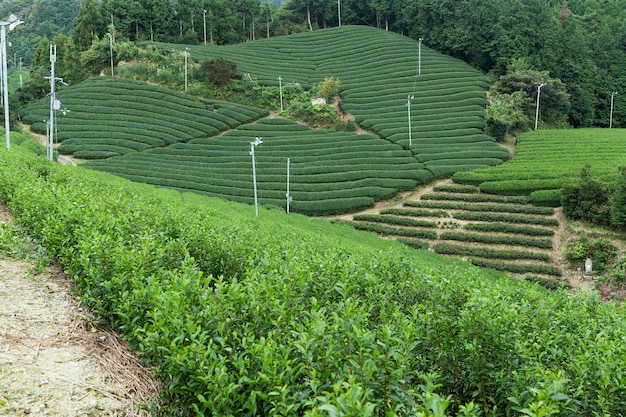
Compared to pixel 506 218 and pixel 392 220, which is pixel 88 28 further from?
pixel 506 218

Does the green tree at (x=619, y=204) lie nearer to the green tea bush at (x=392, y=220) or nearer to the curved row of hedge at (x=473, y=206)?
the curved row of hedge at (x=473, y=206)

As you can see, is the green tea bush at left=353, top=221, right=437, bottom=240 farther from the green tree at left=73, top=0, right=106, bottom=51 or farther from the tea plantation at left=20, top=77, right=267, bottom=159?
the green tree at left=73, top=0, right=106, bottom=51

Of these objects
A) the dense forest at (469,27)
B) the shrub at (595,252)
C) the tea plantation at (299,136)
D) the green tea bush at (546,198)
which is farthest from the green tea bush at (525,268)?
the dense forest at (469,27)

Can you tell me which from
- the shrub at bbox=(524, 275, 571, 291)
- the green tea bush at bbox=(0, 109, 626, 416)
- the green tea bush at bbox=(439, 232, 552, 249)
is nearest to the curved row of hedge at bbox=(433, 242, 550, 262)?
the green tea bush at bbox=(439, 232, 552, 249)

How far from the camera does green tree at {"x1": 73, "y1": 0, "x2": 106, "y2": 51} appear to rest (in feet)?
214

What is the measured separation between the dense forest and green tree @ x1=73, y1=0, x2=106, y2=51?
13 cm

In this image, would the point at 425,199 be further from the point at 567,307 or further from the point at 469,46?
the point at 469,46

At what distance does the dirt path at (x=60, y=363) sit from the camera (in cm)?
433

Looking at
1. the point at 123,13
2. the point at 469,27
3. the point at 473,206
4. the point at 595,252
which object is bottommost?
the point at 595,252

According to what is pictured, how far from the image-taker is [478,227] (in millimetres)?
28016

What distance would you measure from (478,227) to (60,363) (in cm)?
2608

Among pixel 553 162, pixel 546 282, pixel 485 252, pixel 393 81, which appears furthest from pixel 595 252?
pixel 393 81

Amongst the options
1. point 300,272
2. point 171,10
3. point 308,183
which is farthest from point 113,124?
point 300,272

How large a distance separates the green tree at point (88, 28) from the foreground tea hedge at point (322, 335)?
6687cm
